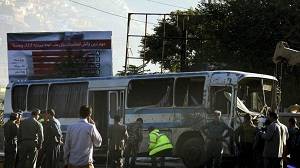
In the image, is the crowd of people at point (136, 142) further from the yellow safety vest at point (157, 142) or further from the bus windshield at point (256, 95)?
the bus windshield at point (256, 95)

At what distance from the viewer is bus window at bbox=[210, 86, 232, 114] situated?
17.6 metres

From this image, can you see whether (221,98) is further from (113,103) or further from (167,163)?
(113,103)

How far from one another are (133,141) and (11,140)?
13.4 ft

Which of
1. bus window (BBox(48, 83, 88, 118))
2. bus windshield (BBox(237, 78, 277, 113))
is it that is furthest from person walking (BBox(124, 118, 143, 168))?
bus window (BBox(48, 83, 88, 118))

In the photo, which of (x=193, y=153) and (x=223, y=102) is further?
(x=193, y=153)

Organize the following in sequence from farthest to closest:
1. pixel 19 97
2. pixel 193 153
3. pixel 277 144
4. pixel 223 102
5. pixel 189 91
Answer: pixel 19 97, pixel 189 91, pixel 193 153, pixel 223 102, pixel 277 144

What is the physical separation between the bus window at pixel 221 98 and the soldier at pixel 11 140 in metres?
5.69

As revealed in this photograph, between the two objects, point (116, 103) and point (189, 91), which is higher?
point (189, 91)

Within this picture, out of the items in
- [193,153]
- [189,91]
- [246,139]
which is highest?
[189,91]

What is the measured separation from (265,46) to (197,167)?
14897mm

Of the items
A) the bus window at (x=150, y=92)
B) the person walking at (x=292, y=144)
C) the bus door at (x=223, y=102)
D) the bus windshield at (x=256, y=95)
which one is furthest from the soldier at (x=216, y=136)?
the bus window at (x=150, y=92)

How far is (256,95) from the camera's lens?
1839 centimetres

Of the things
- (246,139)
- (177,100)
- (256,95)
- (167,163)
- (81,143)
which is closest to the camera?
(81,143)

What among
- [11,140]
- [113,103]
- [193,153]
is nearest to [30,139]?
[11,140]
